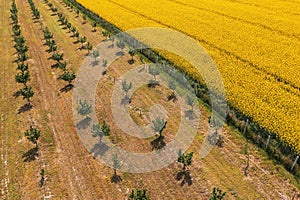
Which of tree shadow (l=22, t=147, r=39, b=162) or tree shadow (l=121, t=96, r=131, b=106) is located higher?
tree shadow (l=121, t=96, r=131, b=106)

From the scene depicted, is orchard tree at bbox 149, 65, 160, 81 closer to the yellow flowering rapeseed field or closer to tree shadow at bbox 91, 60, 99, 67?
the yellow flowering rapeseed field

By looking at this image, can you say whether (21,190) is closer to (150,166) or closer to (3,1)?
(150,166)

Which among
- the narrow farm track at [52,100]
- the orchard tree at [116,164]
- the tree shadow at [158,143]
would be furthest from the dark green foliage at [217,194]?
the narrow farm track at [52,100]

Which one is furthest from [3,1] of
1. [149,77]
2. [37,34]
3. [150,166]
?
[150,166]

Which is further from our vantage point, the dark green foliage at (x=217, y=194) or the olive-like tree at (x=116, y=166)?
the olive-like tree at (x=116, y=166)

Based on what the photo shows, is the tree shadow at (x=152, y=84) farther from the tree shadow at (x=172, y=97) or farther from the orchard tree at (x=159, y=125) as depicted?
the orchard tree at (x=159, y=125)

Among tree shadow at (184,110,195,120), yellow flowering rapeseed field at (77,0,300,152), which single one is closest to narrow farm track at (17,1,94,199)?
tree shadow at (184,110,195,120)
